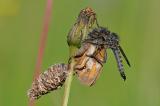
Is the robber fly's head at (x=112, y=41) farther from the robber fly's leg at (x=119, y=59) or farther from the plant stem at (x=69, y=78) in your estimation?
the plant stem at (x=69, y=78)

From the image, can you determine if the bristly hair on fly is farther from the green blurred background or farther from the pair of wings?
the green blurred background

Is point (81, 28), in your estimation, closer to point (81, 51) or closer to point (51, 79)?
point (81, 51)

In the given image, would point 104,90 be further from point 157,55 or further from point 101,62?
point 101,62

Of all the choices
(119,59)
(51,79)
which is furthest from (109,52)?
(51,79)

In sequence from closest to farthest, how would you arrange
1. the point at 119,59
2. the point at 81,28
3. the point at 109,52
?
the point at 81,28 < the point at 119,59 < the point at 109,52

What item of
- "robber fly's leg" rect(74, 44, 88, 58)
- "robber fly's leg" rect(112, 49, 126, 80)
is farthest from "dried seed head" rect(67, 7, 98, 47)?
"robber fly's leg" rect(112, 49, 126, 80)

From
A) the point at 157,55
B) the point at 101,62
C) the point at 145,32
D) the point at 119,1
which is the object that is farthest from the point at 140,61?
the point at 101,62
